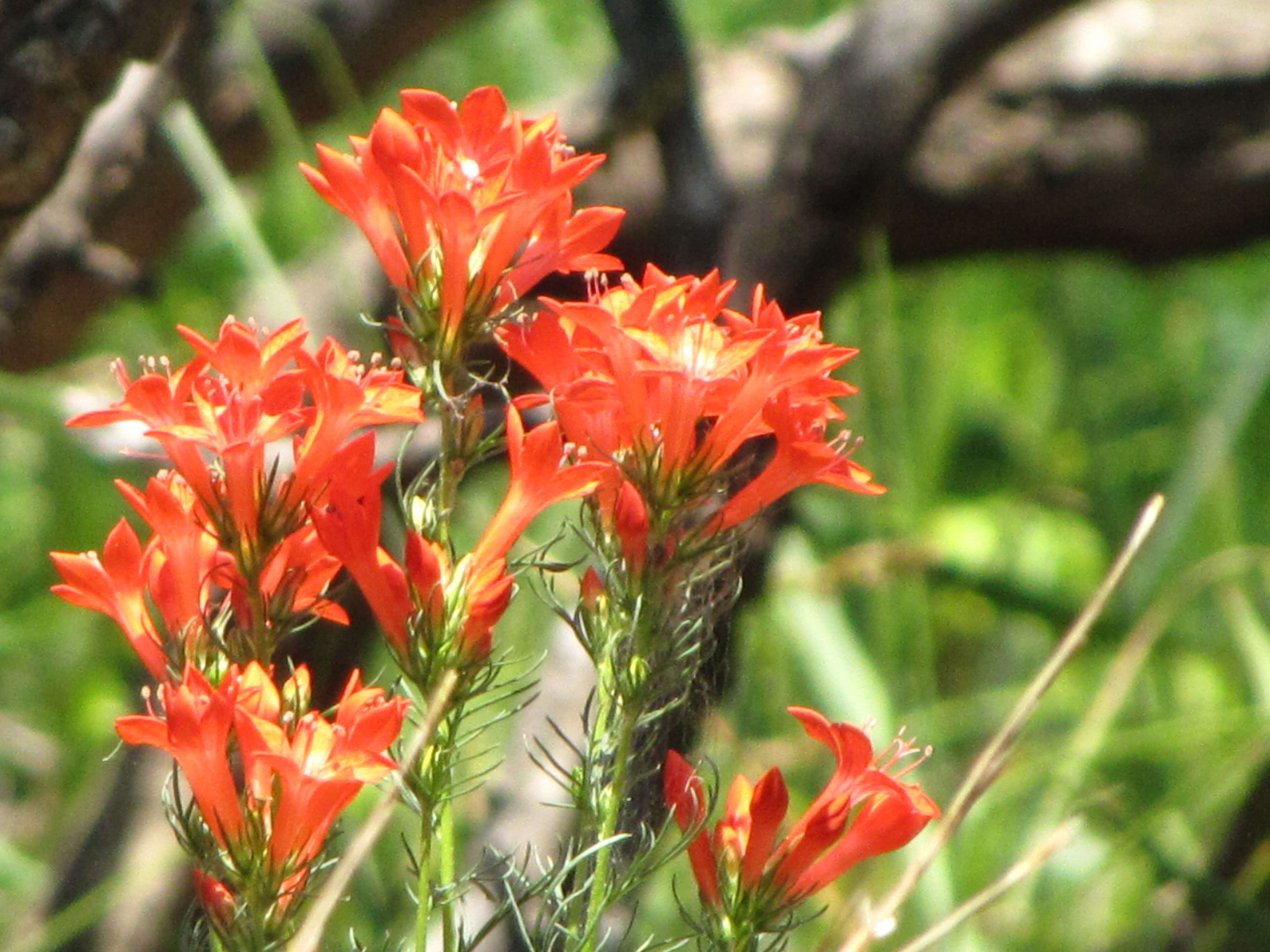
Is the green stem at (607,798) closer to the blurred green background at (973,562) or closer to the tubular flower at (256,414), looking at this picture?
the tubular flower at (256,414)

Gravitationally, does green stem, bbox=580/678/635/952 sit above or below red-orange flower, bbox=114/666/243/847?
below

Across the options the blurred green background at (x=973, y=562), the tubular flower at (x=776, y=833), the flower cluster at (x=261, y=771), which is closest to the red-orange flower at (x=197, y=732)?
the flower cluster at (x=261, y=771)

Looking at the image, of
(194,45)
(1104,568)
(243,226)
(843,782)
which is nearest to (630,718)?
(843,782)

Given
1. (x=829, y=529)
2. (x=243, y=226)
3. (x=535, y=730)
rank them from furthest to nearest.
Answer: (x=829, y=529) < (x=535, y=730) < (x=243, y=226)

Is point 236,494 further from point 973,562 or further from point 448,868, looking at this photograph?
point 973,562

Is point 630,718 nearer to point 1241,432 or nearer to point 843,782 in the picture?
point 843,782

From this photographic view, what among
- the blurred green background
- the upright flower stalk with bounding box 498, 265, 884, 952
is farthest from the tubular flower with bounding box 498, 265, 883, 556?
the blurred green background

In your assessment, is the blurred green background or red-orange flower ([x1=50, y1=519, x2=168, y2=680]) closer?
red-orange flower ([x1=50, y1=519, x2=168, y2=680])

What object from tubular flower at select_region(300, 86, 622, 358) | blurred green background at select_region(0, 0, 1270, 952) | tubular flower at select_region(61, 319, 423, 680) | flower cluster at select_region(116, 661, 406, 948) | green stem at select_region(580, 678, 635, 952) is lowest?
blurred green background at select_region(0, 0, 1270, 952)

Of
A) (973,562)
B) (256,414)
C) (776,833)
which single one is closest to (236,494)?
(256,414)

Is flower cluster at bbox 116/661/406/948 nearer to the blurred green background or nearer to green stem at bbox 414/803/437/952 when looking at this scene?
green stem at bbox 414/803/437/952
